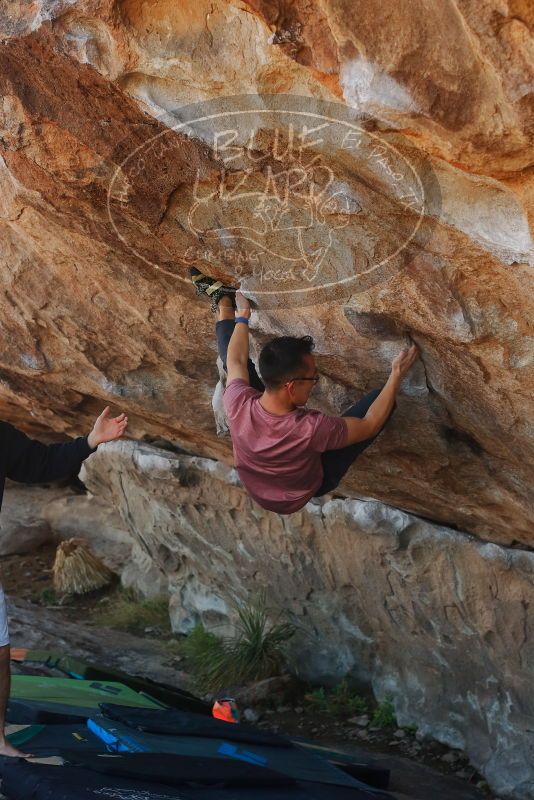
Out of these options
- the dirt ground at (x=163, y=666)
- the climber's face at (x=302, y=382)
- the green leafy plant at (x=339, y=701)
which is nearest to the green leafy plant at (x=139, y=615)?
the dirt ground at (x=163, y=666)

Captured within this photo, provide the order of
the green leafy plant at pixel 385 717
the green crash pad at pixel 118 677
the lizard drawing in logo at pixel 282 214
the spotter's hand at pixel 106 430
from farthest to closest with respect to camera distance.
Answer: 1. the green leafy plant at pixel 385 717
2. the green crash pad at pixel 118 677
3. the spotter's hand at pixel 106 430
4. the lizard drawing in logo at pixel 282 214

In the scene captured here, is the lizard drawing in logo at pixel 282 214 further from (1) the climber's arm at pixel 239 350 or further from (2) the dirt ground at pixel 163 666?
(2) the dirt ground at pixel 163 666

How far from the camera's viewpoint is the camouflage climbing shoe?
4.08 metres

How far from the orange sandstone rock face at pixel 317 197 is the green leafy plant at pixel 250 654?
5.63 ft

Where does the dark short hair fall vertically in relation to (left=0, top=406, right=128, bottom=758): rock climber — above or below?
above

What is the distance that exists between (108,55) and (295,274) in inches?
41.5

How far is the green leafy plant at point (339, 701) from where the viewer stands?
5.89 metres

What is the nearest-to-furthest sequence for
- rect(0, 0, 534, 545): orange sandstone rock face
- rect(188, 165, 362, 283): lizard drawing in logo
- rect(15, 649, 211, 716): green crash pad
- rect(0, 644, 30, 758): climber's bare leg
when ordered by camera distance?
rect(0, 0, 534, 545): orange sandstone rock face < rect(188, 165, 362, 283): lizard drawing in logo < rect(0, 644, 30, 758): climber's bare leg < rect(15, 649, 211, 716): green crash pad

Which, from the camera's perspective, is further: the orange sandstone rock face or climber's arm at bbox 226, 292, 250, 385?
climber's arm at bbox 226, 292, 250, 385

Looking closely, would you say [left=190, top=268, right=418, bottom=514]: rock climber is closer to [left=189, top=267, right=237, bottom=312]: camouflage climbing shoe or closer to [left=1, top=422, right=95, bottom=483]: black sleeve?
Result: [left=189, top=267, right=237, bottom=312]: camouflage climbing shoe

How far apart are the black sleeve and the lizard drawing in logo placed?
3.11ft

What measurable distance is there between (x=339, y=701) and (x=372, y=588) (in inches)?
33.8

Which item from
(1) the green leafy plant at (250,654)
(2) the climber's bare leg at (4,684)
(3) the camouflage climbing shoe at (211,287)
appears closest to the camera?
(2) the climber's bare leg at (4,684)

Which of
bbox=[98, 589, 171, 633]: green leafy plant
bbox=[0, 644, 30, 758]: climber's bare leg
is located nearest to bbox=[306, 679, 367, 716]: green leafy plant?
bbox=[98, 589, 171, 633]: green leafy plant
